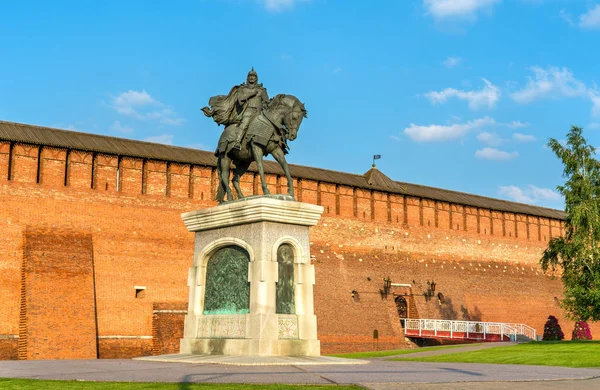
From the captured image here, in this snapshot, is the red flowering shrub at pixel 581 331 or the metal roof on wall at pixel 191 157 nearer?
the metal roof on wall at pixel 191 157

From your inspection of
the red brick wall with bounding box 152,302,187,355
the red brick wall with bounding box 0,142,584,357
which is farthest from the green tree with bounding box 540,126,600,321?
the red brick wall with bounding box 152,302,187,355

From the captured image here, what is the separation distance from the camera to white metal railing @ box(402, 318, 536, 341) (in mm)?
33875

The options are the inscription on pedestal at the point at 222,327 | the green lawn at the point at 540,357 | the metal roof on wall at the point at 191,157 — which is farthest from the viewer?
the metal roof on wall at the point at 191,157

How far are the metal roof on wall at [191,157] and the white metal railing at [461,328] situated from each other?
6800 millimetres

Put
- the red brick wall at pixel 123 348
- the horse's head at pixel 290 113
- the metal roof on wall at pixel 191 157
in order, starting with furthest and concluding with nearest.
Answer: the metal roof on wall at pixel 191 157
the red brick wall at pixel 123 348
the horse's head at pixel 290 113

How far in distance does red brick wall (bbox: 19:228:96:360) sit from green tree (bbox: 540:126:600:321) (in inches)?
670

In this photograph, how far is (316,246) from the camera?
33.4 metres

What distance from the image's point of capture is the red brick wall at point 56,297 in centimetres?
2409

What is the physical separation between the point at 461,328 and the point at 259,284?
81.8 feet

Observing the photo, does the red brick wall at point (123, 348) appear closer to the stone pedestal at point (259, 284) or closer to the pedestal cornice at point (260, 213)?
the stone pedestal at point (259, 284)

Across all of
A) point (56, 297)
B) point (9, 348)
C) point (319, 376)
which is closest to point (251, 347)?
point (319, 376)

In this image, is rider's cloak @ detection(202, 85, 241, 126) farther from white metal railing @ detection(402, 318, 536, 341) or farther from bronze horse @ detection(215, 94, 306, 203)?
white metal railing @ detection(402, 318, 536, 341)

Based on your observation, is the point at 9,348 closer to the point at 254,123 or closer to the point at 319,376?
the point at 254,123

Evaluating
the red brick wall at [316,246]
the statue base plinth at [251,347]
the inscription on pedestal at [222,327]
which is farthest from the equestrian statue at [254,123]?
the red brick wall at [316,246]
